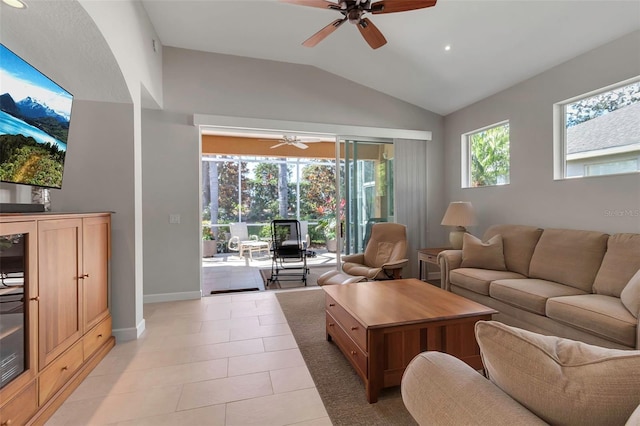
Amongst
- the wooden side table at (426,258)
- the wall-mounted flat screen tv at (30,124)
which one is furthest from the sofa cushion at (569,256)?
the wall-mounted flat screen tv at (30,124)

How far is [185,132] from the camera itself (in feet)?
12.9

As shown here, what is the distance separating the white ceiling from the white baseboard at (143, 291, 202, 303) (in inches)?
130

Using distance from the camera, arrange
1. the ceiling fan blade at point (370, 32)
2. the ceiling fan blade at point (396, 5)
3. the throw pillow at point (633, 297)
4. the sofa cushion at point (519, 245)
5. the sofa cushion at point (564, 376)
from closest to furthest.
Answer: the sofa cushion at point (564, 376) → the throw pillow at point (633, 297) → the ceiling fan blade at point (396, 5) → the ceiling fan blade at point (370, 32) → the sofa cushion at point (519, 245)

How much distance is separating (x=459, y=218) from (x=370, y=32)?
269 cm

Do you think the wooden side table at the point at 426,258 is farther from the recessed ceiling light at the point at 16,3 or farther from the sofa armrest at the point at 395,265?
the recessed ceiling light at the point at 16,3

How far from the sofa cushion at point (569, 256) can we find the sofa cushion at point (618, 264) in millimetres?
83

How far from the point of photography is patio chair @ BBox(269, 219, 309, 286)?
5293 mm

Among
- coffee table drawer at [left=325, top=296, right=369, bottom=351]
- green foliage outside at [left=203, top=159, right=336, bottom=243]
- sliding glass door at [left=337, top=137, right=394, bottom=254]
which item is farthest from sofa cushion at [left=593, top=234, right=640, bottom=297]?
green foliage outside at [left=203, top=159, right=336, bottom=243]

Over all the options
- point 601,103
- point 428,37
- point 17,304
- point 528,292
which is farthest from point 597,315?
→ point 17,304

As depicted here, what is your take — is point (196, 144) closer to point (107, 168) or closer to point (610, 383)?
point (107, 168)

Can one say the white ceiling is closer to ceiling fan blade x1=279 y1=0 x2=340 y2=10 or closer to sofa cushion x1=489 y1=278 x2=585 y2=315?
ceiling fan blade x1=279 y1=0 x2=340 y2=10

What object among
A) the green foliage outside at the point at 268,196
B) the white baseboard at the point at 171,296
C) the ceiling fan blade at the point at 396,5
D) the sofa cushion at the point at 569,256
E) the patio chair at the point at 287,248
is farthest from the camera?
the green foliage outside at the point at 268,196

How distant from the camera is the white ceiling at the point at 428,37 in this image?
263 cm

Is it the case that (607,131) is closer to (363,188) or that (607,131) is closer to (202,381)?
(363,188)
